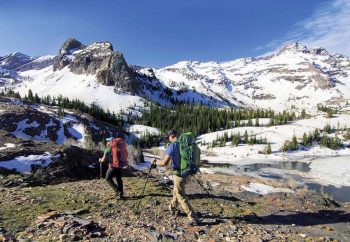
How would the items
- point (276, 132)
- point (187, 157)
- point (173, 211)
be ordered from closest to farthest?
point (187, 157), point (173, 211), point (276, 132)

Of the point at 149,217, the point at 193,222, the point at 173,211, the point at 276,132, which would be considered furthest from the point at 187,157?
the point at 276,132

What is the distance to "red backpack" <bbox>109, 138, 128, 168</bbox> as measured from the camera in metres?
18.8

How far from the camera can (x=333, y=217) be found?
1998 centimetres

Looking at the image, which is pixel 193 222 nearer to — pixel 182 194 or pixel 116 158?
pixel 182 194

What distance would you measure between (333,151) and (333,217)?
133 m

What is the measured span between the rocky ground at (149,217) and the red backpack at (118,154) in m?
1.89

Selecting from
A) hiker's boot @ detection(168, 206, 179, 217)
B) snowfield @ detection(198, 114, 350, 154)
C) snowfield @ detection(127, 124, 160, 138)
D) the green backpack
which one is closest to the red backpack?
hiker's boot @ detection(168, 206, 179, 217)

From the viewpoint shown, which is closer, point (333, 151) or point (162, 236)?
point (162, 236)

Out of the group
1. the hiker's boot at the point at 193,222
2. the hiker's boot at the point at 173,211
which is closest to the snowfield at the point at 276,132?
the hiker's boot at the point at 173,211

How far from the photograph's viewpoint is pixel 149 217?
54.2ft

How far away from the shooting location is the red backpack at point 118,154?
18828 mm

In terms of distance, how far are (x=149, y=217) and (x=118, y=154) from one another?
12.6ft

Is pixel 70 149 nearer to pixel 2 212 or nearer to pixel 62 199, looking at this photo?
pixel 62 199

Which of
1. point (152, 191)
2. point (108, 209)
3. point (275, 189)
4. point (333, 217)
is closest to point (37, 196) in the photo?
point (108, 209)
